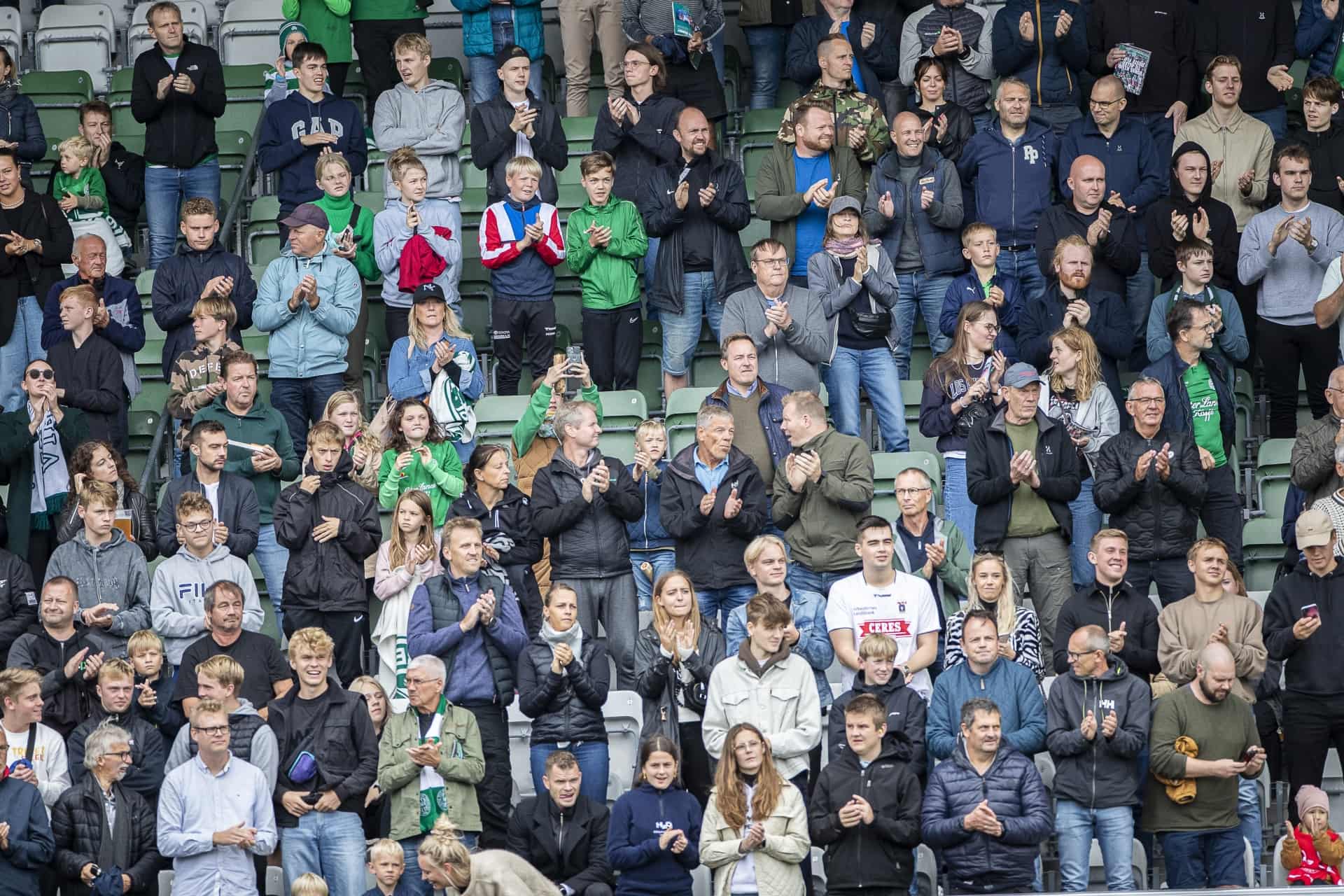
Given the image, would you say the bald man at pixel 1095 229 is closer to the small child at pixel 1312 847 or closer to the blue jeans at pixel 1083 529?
the blue jeans at pixel 1083 529

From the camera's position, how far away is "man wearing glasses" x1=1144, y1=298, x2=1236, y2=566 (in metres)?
11.6

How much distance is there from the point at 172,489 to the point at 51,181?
3.34 metres

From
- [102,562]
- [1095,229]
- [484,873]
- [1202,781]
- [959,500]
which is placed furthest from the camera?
[1095,229]

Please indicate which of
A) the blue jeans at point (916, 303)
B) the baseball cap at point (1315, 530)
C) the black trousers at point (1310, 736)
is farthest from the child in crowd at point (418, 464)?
the black trousers at point (1310, 736)

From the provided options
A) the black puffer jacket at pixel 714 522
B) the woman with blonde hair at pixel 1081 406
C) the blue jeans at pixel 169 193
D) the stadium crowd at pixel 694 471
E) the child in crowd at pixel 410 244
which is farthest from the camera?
the blue jeans at pixel 169 193

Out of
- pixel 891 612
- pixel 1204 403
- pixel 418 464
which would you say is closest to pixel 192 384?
Answer: pixel 418 464

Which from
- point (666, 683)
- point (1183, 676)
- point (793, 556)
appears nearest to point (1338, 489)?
point (1183, 676)

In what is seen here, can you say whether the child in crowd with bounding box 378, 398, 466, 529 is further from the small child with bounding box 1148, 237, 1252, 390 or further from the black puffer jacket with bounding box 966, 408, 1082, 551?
the small child with bounding box 1148, 237, 1252, 390

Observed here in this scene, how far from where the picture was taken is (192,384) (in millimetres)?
→ 11891

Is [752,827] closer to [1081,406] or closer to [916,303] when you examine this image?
[1081,406]

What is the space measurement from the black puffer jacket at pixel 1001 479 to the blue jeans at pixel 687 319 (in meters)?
2.07

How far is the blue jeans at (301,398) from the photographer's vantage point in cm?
1235

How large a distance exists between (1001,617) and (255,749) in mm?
3519

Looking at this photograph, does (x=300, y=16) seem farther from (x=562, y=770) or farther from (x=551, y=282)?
(x=562, y=770)
